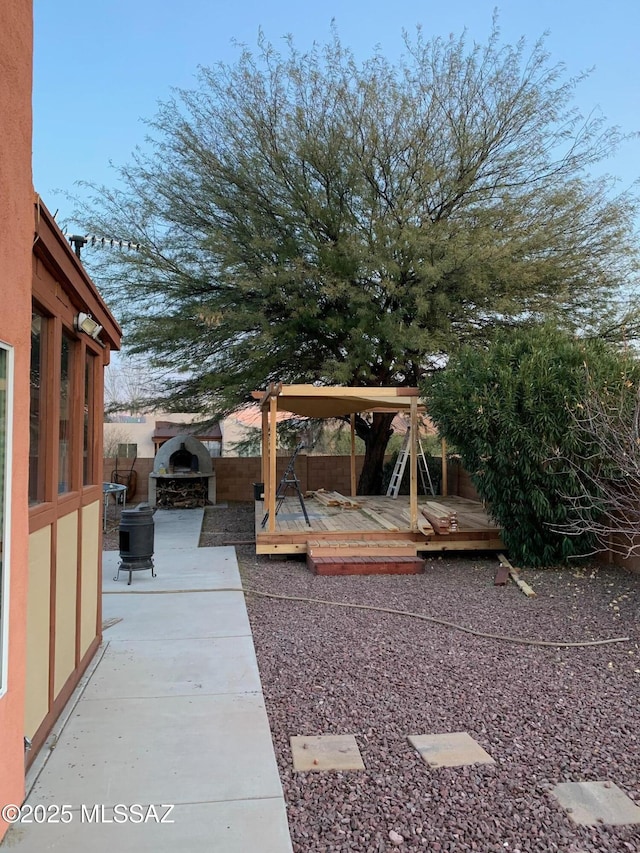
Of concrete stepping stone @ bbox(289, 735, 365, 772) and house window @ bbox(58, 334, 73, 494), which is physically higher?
house window @ bbox(58, 334, 73, 494)

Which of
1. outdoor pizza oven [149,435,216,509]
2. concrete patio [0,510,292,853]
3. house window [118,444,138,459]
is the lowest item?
concrete patio [0,510,292,853]

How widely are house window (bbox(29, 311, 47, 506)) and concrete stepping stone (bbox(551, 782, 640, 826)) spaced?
2.81 meters

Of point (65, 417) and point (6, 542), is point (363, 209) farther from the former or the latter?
point (6, 542)

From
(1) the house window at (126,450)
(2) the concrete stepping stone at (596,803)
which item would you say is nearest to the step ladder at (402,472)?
(2) the concrete stepping stone at (596,803)

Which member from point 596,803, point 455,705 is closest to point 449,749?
point 455,705

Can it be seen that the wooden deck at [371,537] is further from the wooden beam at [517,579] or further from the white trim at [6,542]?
the white trim at [6,542]

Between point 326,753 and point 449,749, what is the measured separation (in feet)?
2.07

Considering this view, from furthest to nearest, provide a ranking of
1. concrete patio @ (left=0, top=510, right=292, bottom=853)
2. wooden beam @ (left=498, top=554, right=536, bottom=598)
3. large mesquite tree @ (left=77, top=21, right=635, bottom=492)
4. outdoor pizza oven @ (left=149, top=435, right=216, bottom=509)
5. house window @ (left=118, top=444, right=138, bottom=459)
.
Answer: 1. house window @ (left=118, top=444, right=138, bottom=459)
2. outdoor pizza oven @ (left=149, top=435, right=216, bottom=509)
3. large mesquite tree @ (left=77, top=21, right=635, bottom=492)
4. wooden beam @ (left=498, top=554, right=536, bottom=598)
5. concrete patio @ (left=0, top=510, right=292, bottom=853)

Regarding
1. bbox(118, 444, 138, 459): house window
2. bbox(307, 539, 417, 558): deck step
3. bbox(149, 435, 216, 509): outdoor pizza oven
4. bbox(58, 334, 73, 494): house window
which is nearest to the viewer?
bbox(58, 334, 73, 494): house window

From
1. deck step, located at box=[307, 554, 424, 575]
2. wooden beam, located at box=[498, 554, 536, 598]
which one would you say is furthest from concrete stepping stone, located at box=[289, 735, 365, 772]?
deck step, located at box=[307, 554, 424, 575]

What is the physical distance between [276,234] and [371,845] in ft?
34.3

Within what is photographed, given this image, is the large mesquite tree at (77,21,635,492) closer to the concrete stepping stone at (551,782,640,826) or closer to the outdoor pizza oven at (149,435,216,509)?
the outdoor pizza oven at (149,435,216,509)

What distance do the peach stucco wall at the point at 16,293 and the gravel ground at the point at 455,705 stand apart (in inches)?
46.7

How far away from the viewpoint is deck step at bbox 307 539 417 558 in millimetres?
7789
